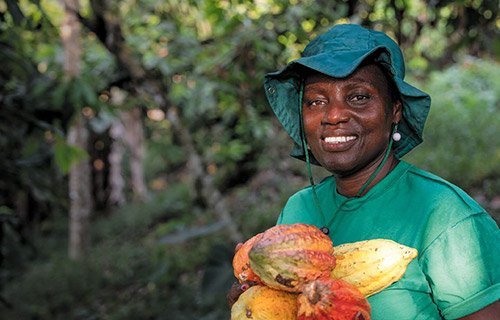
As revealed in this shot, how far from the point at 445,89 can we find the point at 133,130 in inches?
238

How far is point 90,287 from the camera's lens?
7984mm

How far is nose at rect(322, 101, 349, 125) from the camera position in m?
1.50

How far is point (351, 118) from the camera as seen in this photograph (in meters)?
1.50

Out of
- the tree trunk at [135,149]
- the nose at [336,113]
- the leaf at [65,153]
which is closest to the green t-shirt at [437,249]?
the nose at [336,113]

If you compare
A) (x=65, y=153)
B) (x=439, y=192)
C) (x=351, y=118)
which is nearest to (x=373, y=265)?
(x=439, y=192)

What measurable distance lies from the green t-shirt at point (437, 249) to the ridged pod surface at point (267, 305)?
19 centimetres

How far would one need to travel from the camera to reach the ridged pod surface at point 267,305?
127cm

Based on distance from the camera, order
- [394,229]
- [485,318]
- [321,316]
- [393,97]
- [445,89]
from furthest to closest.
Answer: [445,89] → [393,97] → [394,229] → [485,318] → [321,316]

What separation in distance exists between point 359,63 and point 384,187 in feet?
1.03

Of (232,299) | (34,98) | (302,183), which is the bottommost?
(302,183)

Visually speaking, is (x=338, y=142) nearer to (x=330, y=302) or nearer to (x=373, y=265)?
(x=373, y=265)

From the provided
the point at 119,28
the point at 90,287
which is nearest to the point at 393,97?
the point at 119,28

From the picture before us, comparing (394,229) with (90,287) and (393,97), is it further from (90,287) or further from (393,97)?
(90,287)

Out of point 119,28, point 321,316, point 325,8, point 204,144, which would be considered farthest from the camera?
point 204,144
